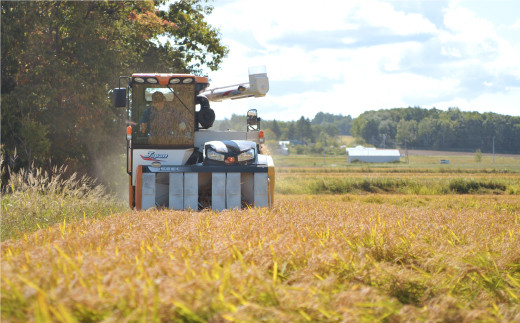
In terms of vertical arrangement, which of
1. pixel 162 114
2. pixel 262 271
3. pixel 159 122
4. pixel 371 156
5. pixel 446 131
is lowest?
pixel 371 156

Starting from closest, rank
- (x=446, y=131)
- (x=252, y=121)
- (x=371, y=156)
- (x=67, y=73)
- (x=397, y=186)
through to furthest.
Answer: (x=252, y=121) < (x=67, y=73) < (x=397, y=186) < (x=371, y=156) < (x=446, y=131)

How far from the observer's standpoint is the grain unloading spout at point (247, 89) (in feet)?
46.5

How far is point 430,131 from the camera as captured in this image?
140m

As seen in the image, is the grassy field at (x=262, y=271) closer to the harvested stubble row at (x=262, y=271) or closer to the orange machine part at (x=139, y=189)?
the harvested stubble row at (x=262, y=271)

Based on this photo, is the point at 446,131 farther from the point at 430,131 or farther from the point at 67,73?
the point at 67,73

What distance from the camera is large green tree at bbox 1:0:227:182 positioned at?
56.9ft

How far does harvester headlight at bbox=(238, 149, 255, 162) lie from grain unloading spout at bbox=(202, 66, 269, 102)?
2.75 metres

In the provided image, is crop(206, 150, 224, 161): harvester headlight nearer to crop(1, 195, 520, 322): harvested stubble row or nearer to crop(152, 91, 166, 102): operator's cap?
crop(152, 91, 166, 102): operator's cap

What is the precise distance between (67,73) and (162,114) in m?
7.74

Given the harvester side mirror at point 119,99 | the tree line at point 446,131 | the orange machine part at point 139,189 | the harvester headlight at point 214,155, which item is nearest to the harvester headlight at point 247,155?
the harvester headlight at point 214,155

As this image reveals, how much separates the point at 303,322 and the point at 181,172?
721 cm

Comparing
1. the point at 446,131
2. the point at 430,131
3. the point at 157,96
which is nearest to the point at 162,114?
the point at 157,96

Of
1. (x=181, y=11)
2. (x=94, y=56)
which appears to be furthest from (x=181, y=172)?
(x=181, y=11)

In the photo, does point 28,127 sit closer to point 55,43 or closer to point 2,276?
point 55,43
